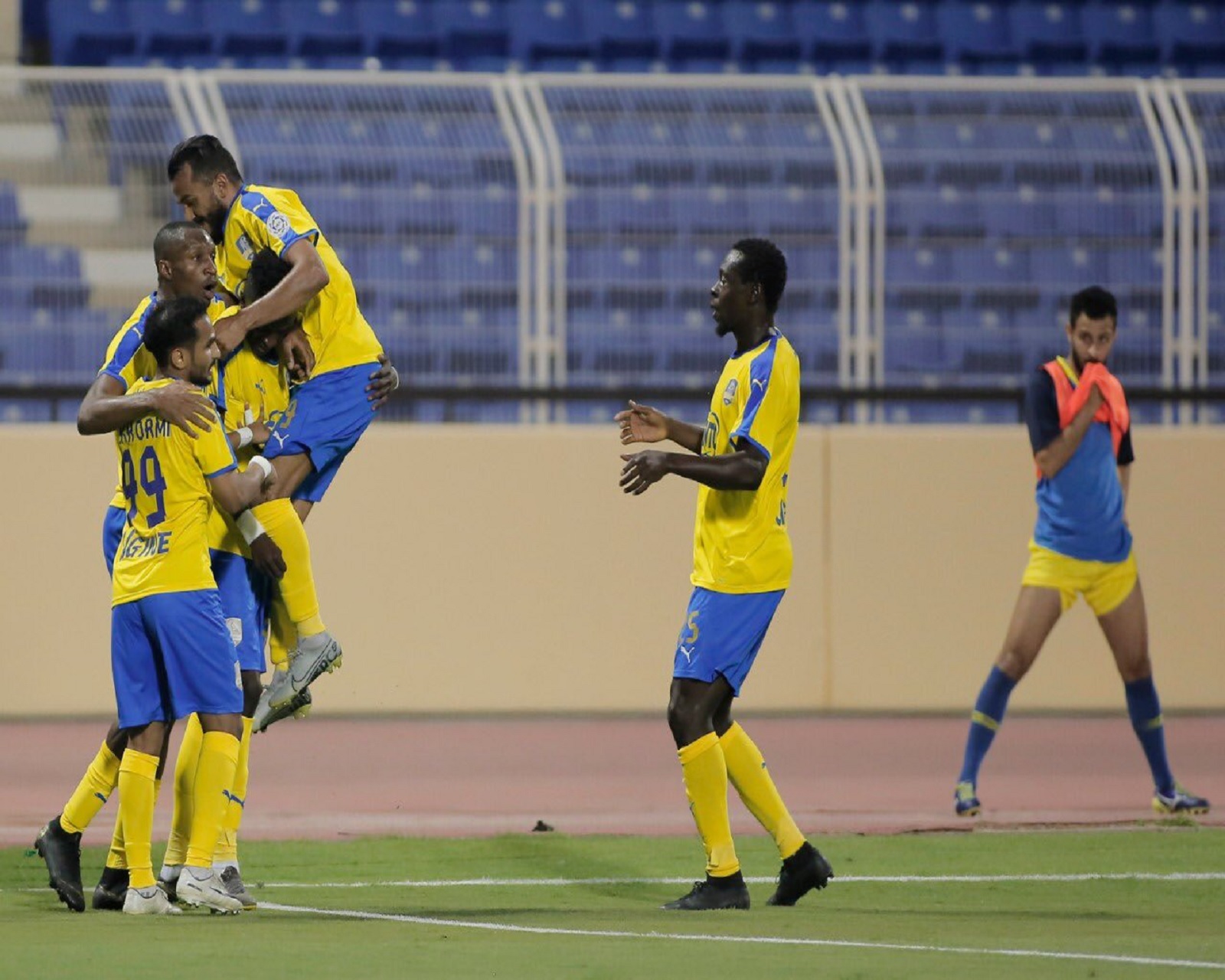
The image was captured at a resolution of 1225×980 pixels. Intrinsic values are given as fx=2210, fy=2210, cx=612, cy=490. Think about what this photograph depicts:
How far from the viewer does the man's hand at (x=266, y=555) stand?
695cm

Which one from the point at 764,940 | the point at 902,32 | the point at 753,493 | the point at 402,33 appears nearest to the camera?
the point at 764,940

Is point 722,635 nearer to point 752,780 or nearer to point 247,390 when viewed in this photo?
point 752,780

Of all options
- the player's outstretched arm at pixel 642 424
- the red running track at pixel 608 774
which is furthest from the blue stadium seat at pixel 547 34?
the player's outstretched arm at pixel 642 424

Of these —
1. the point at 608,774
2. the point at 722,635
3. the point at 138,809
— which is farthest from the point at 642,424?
the point at 608,774

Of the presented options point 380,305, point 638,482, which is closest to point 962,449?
point 380,305

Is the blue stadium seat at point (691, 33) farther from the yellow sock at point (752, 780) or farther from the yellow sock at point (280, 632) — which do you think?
the yellow sock at point (752, 780)

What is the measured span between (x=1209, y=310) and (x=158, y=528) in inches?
329

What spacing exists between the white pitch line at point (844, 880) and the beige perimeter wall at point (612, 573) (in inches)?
202

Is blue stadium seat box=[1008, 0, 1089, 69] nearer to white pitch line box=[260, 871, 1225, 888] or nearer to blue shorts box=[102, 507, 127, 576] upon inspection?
white pitch line box=[260, 871, 1225, 888]

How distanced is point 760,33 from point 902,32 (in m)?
1.13

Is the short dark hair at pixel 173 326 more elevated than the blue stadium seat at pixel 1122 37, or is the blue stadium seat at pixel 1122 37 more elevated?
the blue stadium seat at pixel 1122 37

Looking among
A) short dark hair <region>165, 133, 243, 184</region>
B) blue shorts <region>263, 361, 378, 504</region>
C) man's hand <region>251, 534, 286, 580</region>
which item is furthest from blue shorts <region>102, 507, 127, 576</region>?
short dark hair <region>165, 133, 243, 184</region>

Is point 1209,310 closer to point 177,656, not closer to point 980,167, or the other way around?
point 980,167

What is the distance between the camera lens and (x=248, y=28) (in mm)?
16781
